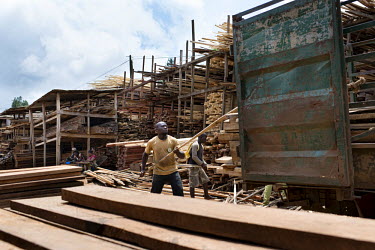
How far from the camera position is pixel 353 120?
351cm

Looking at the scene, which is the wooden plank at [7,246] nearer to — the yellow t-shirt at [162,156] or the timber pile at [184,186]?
the yellow t-shirt at [162,156]

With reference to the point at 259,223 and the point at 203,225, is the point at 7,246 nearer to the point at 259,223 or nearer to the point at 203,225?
the point at 203,225

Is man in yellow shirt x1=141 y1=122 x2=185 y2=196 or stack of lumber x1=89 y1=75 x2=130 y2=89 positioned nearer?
man in yellow shirt x1=141 y1=122 x2=185 y2=196

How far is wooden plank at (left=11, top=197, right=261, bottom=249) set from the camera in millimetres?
1608

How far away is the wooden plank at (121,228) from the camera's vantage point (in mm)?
1608

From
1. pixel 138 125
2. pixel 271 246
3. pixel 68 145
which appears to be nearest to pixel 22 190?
pixel 271 246

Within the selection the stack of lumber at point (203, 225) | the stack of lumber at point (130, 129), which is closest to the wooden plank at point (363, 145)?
the stack of lumber at point (203, 225)

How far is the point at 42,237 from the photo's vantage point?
6.49 feet

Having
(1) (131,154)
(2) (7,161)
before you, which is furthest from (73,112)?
(2) (7,161)

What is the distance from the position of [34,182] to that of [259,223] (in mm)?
3789

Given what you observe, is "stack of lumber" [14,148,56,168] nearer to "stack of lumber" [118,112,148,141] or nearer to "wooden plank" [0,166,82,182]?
"stack of lumber" [118,112,148,141]

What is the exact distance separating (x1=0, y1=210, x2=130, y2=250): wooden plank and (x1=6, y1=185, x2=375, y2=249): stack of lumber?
1.4 inches

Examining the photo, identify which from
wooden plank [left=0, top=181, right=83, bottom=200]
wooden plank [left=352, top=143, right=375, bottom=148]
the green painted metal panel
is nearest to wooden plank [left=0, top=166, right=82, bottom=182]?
wooden plank [left=0, top=181, right=83, bottom=200]

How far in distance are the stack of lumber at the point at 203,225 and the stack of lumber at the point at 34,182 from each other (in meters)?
2.02
